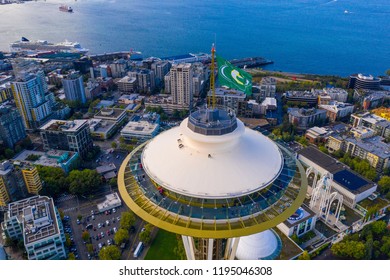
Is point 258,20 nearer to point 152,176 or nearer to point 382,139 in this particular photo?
point 382,139

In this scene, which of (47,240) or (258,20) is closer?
(47,240)

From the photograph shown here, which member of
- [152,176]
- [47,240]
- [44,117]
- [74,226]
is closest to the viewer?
[152,176]

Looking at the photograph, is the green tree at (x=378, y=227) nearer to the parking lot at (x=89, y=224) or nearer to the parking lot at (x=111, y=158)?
the parking lot at (x=89, y=224)

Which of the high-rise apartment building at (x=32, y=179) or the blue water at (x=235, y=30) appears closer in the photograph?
the high-rise apartment building at (x=32, y=179)

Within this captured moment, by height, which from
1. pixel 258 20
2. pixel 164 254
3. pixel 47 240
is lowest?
pixel 164 254

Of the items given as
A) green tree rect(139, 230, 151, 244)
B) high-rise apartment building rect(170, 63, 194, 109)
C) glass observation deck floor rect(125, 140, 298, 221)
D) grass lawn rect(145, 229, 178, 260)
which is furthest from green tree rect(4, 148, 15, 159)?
glass observation deck floor rect(125, 140, 298, 221)

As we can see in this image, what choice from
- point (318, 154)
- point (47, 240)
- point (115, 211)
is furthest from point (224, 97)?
point (47, 240)

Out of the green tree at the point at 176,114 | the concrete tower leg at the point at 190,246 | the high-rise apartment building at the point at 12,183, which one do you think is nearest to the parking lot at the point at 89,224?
the high-rise apartment building at the point at 12,183
